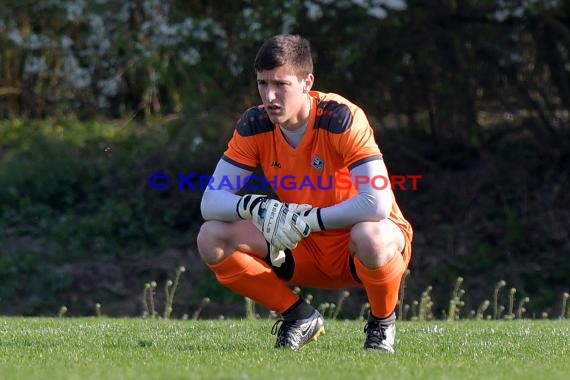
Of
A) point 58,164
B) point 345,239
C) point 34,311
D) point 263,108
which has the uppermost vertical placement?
point 263,108

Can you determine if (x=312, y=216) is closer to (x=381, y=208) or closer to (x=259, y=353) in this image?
(x=381, y=208)

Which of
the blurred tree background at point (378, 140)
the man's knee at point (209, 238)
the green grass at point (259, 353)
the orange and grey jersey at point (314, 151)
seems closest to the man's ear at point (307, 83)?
the orange and grey jersey at point (314, 151)

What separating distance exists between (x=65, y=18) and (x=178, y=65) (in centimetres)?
264

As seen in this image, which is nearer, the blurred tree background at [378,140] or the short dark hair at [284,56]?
the short dark hair at [284,56]

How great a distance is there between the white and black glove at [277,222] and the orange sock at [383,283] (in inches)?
14.3

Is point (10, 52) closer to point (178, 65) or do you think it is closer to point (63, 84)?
point (63, 84)

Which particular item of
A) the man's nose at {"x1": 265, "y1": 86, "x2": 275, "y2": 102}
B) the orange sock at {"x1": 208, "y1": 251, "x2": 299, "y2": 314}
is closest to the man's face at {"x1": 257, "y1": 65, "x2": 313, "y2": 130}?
the man's nose at {"x1": 265, "y1": 86, "x2": 275, "y2": 102}

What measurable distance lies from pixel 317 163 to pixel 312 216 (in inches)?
15.1

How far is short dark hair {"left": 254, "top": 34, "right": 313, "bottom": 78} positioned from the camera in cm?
646

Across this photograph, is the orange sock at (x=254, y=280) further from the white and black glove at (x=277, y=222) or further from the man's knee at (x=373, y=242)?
the man's knee at (x=373, y=242)

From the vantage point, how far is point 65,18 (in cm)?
1850

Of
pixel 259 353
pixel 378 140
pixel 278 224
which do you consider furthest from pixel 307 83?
pixel 378 140

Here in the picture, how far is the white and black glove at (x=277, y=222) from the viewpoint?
6.30 metres

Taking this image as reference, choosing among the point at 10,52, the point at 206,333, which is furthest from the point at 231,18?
the point at 206,333
